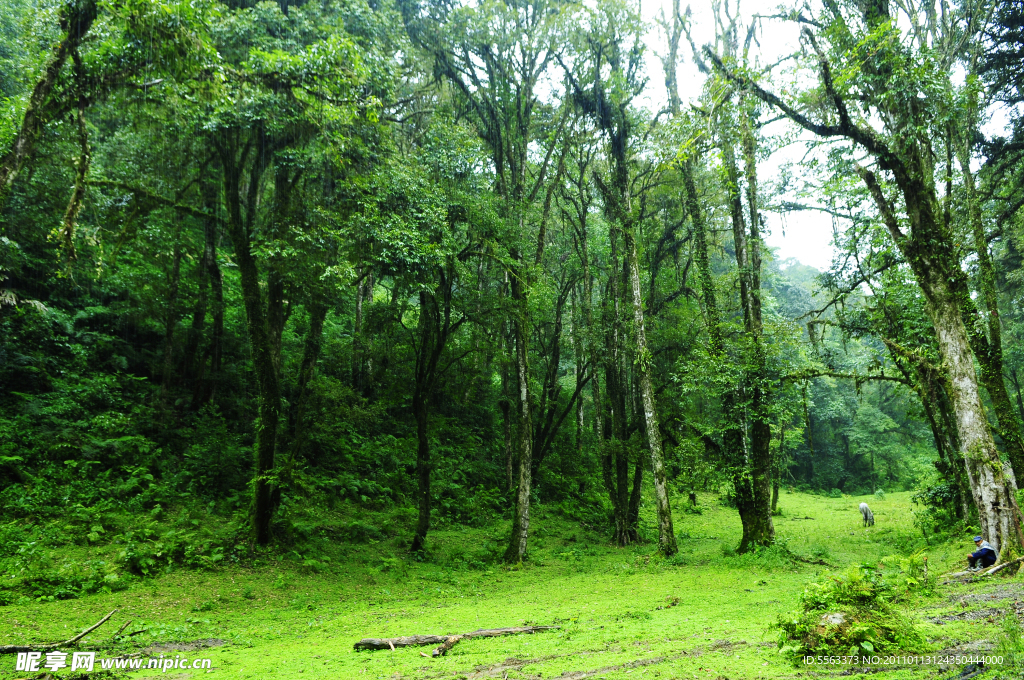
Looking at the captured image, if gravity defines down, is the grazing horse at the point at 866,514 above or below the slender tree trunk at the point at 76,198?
below

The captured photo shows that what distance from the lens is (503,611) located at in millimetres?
8711

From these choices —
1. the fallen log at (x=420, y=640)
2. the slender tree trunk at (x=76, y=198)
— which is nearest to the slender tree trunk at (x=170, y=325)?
the slender tree trunk at (x=76, y=198)

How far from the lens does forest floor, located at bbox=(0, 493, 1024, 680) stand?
191 inches

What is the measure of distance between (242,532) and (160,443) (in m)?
4.08

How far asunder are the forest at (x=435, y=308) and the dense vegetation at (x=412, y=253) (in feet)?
0.32

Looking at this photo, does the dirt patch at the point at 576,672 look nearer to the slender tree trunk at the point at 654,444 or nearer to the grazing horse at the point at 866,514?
the slender tree trunk at the point at 654,444

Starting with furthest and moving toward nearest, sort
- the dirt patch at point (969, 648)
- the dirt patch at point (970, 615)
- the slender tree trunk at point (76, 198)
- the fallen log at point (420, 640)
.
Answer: the slender tree trunk at point (76, 198), the fallen log at point (420, 640), the dirt patch at point (970, 615), the dirt patch at point (969, 648)

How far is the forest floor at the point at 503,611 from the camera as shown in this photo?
15.9 ft

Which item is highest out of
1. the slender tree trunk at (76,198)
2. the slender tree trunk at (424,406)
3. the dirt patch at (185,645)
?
the slender tree trunk at (76,198)

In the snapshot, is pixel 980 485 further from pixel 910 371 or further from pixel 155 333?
pixel 155 333

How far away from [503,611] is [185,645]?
4.41 metres

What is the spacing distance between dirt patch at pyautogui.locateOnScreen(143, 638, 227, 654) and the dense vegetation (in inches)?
116

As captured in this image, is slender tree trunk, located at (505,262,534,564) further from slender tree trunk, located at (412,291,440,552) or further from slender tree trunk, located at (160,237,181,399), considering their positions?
slender tree trunk, located at (160,237,181,399)

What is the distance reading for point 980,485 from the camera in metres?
8.30
